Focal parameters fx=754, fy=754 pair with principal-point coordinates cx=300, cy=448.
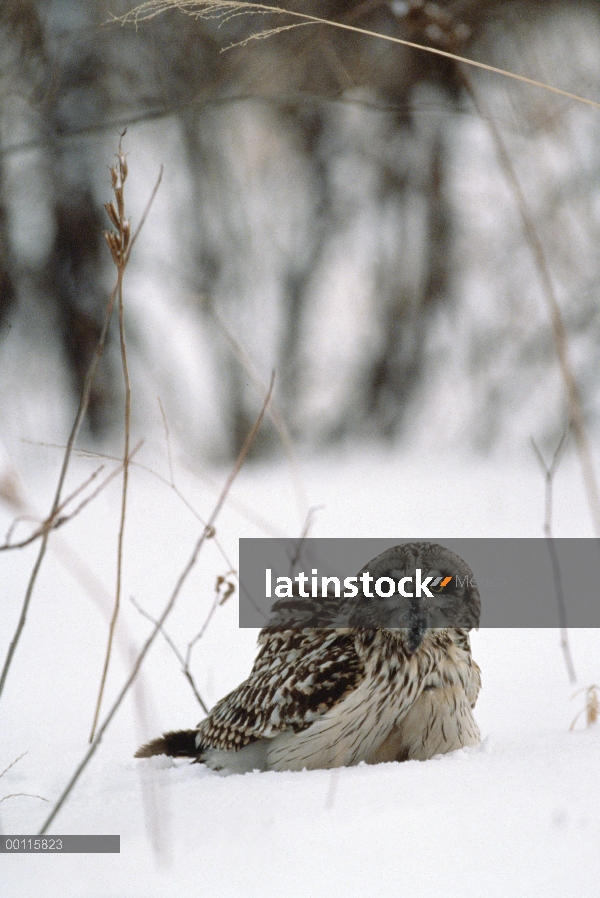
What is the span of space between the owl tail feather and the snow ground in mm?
27

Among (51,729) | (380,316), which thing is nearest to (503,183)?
(380,316)

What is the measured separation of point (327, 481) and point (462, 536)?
778 mm

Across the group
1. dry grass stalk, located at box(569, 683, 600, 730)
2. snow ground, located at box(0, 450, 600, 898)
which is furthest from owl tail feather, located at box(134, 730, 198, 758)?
dry grass stalk, located at box(569, 683, 600, 730)

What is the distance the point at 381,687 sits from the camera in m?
1.40

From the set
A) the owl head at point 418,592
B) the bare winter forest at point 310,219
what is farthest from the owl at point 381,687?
the bare winter forest at point 310,219

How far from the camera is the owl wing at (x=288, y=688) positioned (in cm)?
141

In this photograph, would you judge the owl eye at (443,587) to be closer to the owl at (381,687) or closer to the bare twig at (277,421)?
the owl at (381,687)

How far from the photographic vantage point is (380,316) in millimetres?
3701

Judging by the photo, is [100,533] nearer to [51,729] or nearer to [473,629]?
[51,729]

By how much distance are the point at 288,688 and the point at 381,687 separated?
0.18m

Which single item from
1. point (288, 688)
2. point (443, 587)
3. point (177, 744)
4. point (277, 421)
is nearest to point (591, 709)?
point (443, 587)

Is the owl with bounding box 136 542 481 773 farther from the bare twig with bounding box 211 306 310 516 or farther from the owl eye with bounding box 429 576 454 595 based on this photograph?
the bare twig with bounding box 211 306 310 516

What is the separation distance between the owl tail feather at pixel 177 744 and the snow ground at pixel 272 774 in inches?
1.1

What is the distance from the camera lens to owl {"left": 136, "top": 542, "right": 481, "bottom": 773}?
4.48ft
